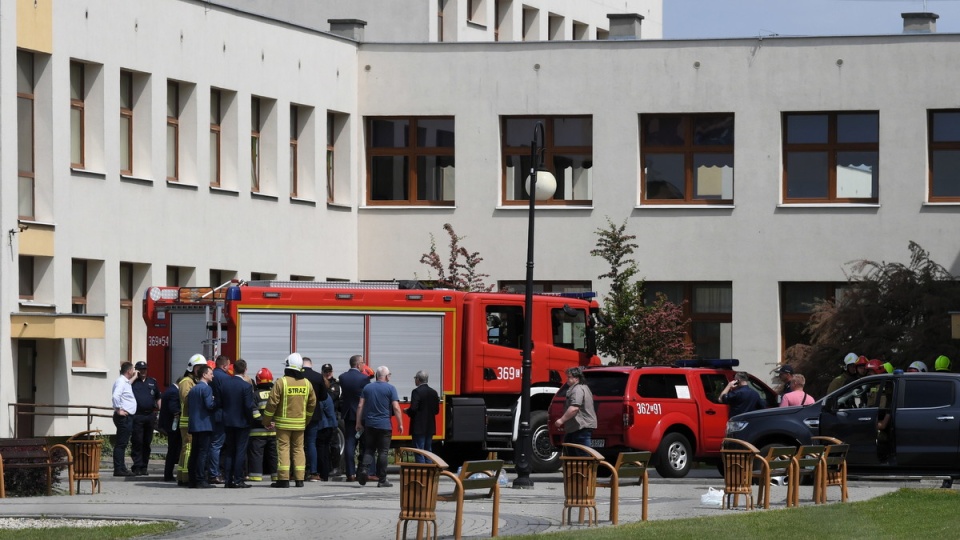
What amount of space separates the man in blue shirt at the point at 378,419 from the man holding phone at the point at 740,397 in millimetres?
4923

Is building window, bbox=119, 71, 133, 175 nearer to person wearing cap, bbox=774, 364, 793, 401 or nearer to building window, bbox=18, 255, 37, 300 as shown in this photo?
building window, bbox=18, 255, 37, 300

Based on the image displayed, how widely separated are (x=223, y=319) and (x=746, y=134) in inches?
617

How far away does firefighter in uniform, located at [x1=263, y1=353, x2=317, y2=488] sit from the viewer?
78.5 ft

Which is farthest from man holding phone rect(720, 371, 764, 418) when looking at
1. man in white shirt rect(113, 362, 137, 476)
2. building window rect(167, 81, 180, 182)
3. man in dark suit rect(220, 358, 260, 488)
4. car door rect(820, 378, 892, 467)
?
building window rect(167, 81, 180, 182)

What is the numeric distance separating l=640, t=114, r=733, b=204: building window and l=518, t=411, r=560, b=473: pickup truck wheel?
45.2 ft

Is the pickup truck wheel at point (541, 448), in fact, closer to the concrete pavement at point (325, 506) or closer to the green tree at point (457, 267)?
the concrete pavement at point (325, 506)

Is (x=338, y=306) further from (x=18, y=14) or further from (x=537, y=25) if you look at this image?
(x=537, y=25)

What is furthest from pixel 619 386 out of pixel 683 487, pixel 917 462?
pixel 917 462

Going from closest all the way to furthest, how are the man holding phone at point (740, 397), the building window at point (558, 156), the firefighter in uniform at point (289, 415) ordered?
the firefighter in uniform at point (289, 415)
the man holding phone at point (740, 397)
the building window at point (558, 156)

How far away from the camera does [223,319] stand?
27.4 meters

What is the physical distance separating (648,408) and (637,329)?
10.4 m

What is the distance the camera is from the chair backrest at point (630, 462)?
62.4 ft

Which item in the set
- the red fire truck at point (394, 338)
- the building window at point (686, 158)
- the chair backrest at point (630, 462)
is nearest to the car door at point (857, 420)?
the red fire truck at point (394, 338)

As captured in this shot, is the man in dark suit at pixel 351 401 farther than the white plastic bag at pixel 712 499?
Yes
